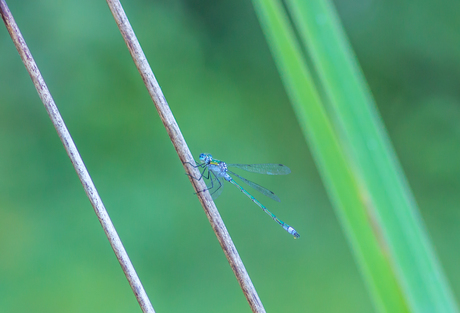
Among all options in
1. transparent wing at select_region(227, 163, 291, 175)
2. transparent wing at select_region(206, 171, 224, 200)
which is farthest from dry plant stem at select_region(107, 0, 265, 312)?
transparent wing at select_region(227, 163, 291, 175)

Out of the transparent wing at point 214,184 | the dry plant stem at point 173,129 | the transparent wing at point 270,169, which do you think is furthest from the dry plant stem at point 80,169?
the transparent wing at point 270,169

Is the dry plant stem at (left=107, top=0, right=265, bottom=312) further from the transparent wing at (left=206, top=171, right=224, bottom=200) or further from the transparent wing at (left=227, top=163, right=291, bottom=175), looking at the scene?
the transparent wing at (left=227, top=163, right=291, bottom=175)

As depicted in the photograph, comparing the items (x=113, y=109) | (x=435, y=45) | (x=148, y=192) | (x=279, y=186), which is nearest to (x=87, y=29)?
(x=113, y=109)

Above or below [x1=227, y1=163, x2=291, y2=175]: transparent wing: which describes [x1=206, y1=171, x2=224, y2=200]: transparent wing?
above

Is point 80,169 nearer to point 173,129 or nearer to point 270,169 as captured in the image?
point 173,129

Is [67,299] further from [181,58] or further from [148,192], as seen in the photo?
[181,58]

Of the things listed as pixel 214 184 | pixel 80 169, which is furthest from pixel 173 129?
pixel 214 184

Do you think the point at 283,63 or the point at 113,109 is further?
the point at 113,109

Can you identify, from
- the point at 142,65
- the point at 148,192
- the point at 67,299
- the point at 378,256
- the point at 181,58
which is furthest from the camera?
the point at 181,58

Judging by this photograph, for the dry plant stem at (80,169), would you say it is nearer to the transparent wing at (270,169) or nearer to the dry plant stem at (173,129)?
the dry plant stem at (173,129)
